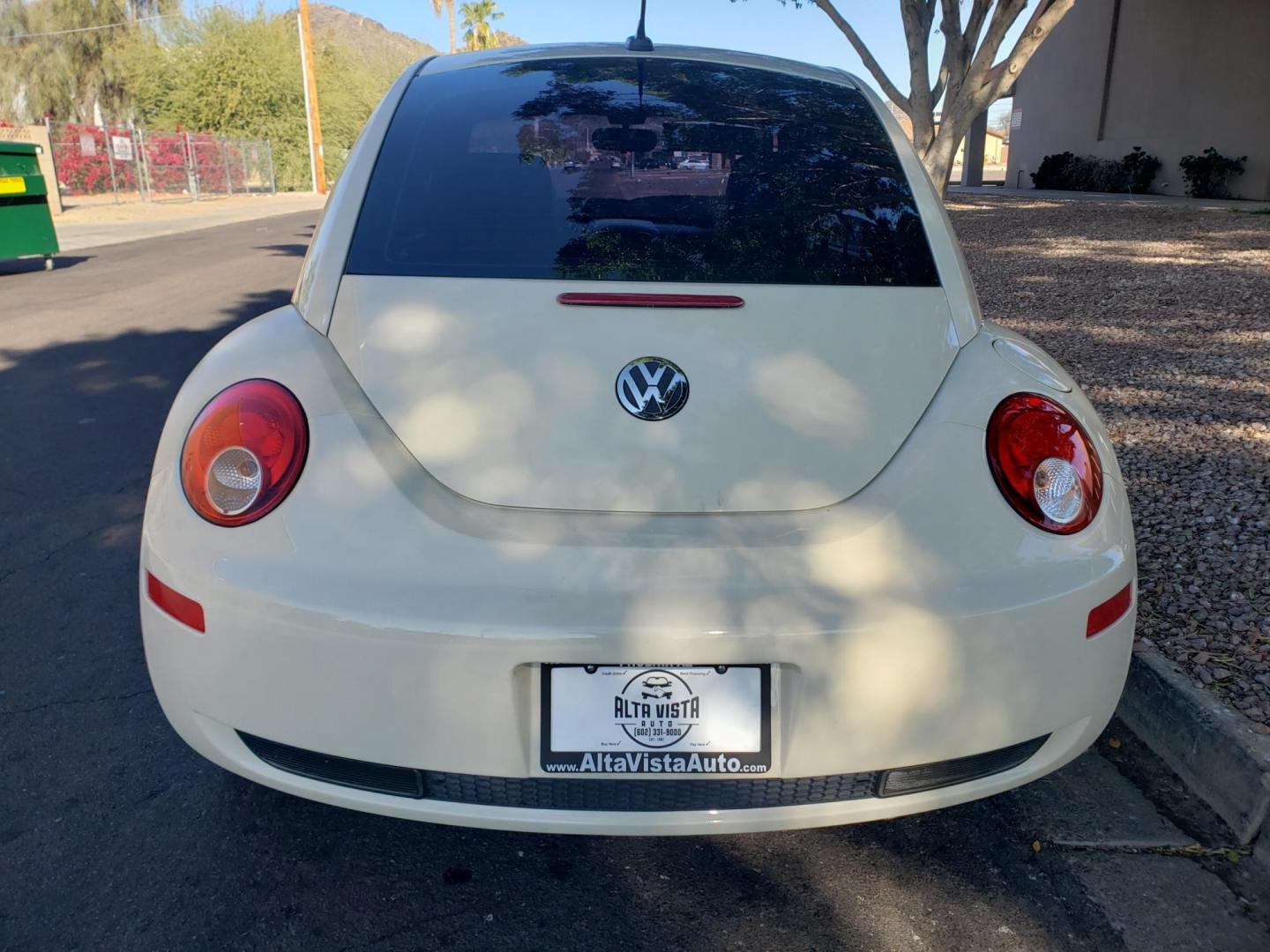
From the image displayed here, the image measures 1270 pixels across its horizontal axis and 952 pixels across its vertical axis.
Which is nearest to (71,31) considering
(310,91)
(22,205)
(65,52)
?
(65,52)

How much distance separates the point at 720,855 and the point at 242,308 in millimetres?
9121

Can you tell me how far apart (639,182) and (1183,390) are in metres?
4.34

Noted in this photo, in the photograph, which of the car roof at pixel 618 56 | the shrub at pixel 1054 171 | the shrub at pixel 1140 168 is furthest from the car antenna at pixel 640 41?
the shrub at pixel 1054 171

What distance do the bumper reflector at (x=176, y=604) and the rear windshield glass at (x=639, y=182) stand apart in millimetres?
763

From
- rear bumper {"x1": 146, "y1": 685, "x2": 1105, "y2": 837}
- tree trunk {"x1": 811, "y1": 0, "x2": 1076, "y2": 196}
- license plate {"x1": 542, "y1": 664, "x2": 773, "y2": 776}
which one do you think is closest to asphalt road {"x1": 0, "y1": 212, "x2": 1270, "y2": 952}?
rear bumper {"x1": 146, "y1": 685, "x2": 1105, "y2": 837}

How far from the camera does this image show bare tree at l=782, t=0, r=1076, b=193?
13422 millimetres

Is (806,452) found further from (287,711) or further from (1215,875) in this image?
(1215,875)

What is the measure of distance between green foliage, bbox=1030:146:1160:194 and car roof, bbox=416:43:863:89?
2449cm

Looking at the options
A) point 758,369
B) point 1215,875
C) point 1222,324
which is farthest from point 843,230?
point 1222,324

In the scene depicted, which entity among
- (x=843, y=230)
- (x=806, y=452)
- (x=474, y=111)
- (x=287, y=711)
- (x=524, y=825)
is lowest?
(x=524, y=825)

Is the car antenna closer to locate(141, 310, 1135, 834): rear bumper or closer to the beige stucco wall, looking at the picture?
locate(141, 310, 1135, 834): rear bumper

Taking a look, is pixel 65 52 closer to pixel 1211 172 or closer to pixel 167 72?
pixel 167 72

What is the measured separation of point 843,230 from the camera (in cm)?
223

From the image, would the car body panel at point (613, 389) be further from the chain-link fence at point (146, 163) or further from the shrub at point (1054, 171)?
the chain-link fence at point (146, 163)
